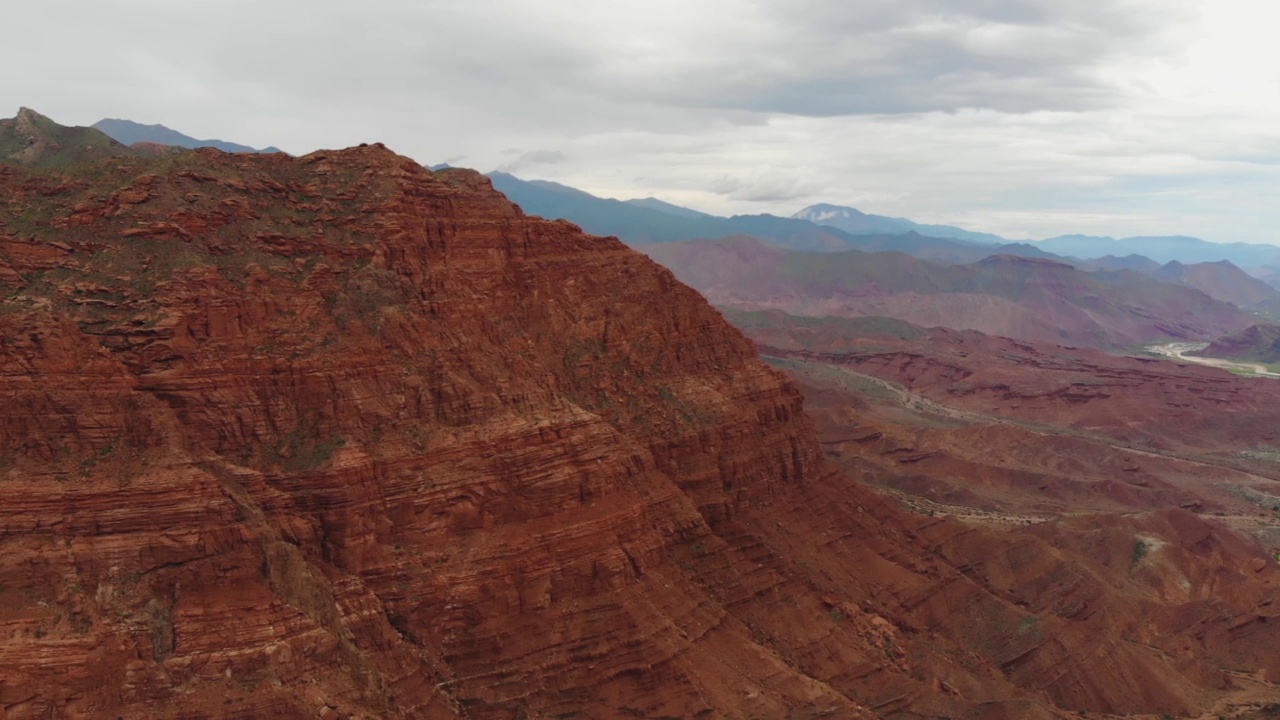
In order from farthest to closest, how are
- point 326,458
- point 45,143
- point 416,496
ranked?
Answer: point 45,143, point 416,496, point 326,458

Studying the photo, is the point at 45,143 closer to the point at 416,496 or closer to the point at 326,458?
the point at 326,458

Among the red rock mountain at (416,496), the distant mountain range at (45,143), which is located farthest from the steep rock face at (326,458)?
the distant mountain range at (45,143)

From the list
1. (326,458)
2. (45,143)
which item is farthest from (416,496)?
(45,143)

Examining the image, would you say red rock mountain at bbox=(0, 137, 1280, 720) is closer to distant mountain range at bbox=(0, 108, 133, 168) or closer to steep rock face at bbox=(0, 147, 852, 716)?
steep rock face at bbox=(0, 147, 852, 716)

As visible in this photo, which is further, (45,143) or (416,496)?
(45,143)

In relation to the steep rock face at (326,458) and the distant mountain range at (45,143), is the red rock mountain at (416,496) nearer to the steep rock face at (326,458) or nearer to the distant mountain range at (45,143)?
the steep rock face at (326,458)

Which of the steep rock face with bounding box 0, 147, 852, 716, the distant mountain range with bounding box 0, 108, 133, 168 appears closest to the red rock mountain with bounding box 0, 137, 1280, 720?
the steep rock face with bounding box 0, 147, 852, 716

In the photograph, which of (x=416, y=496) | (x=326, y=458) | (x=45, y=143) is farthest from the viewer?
(x=45, y=143)

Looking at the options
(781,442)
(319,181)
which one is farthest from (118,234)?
(781,442)
